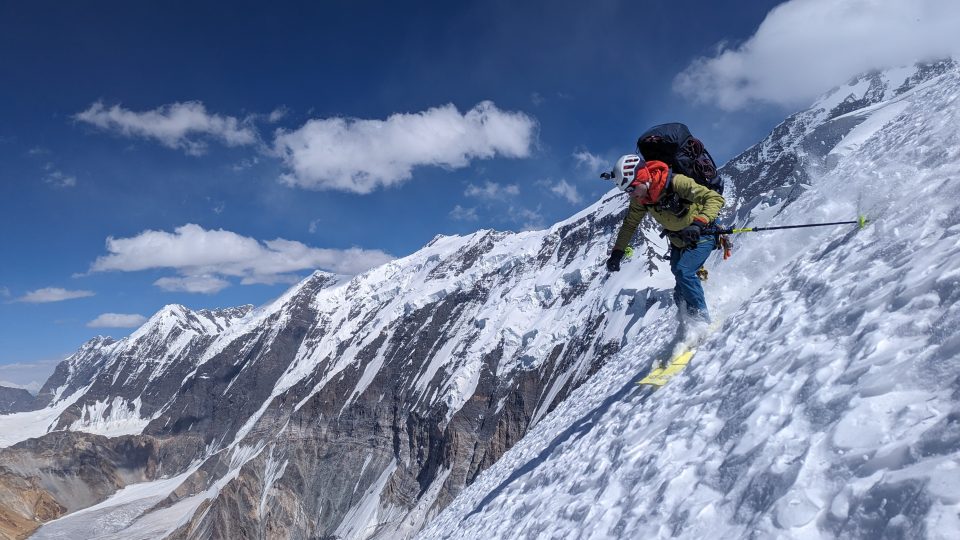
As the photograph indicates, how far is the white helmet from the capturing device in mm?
8633

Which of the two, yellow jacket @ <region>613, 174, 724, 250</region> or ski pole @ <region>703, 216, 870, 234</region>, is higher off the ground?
yellow jacket @ <region>613, 174, 724, 250</region>

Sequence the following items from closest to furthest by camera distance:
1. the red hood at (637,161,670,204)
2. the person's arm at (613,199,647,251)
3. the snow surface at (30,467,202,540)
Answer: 1. the red hood at (637,161,670,204)
2. the person's arm at (613,199,647,251)
3. the snow surface at (30,467,202,540)

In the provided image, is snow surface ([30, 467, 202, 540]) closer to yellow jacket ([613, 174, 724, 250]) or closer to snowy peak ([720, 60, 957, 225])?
snowy peak ([720, 60, 957, 225])

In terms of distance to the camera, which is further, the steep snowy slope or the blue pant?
the blue pant

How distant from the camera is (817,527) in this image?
3.38 metres

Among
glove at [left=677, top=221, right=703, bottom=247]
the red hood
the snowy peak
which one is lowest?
glove at [left=677, top=221, right=703, bottom=247]

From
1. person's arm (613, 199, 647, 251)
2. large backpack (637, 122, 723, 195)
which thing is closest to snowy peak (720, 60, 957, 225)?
person's arm (613, 199, 647, 251)

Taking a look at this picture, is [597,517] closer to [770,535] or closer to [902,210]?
[770,535]

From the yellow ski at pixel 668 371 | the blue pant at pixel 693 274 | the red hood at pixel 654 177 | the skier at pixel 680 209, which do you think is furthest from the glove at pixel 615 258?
the yellow ski at pixel 668 371

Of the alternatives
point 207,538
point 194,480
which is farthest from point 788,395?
point 194,480

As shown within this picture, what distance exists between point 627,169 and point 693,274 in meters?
1.93

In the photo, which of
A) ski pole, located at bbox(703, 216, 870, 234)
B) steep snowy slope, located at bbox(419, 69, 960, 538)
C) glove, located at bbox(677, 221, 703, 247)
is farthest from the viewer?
glove, located at bbox(677, 221, 703, 247)

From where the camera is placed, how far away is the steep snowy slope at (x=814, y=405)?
3.37 meters

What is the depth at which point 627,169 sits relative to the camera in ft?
28.4
